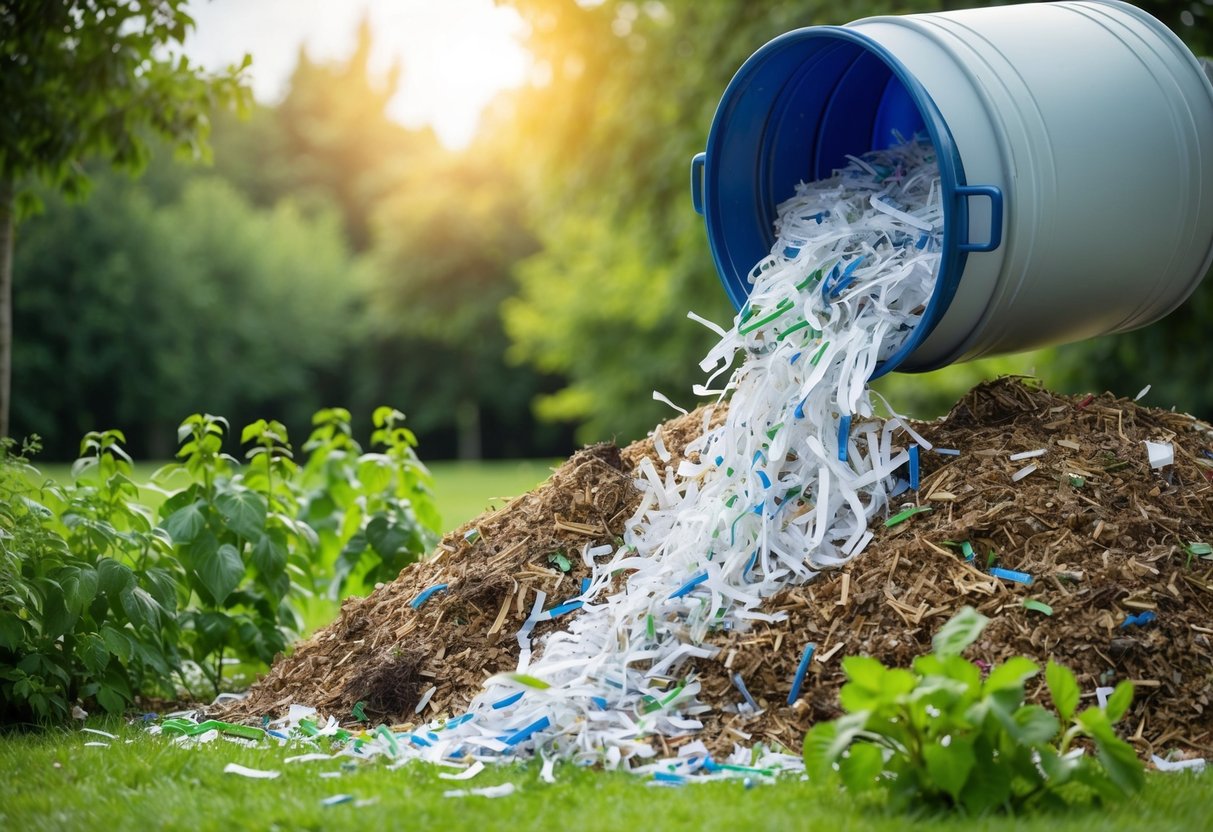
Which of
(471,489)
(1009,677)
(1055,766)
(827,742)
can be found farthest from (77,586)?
(471,489)

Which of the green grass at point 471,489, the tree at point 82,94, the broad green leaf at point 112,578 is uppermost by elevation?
the tree at point 82,94

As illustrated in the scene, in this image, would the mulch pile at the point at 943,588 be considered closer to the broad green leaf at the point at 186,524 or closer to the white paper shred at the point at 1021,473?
the white paper shred at the point at 1021,473

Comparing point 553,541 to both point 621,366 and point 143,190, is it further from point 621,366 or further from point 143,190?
point 143,190

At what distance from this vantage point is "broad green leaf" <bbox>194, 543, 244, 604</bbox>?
4582 mm

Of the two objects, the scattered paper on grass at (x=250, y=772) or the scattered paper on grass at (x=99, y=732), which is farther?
the scattered paper on grass at (x=99, y=732)

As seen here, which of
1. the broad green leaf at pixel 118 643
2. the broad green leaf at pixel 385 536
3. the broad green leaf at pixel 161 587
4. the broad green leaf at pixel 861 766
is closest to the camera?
the broad green leaf at pixel 861 766

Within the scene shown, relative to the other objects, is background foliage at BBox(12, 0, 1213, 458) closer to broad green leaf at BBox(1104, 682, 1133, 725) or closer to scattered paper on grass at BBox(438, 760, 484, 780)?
scattered paper on grass at BBox(438, 760, 484, 780)

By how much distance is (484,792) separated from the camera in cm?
306

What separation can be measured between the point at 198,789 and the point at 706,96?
9.39 metres

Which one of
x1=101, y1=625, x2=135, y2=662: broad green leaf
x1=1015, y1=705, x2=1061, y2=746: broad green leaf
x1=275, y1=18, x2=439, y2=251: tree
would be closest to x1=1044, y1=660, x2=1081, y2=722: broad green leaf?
x1=1015, y1=705, x2=1061, y2=746: broad green leaf

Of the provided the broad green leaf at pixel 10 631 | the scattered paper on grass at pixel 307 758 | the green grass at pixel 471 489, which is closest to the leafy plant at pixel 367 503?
the broad green leaf at pixel 10 631

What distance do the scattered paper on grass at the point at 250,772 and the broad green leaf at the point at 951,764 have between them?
5.72 ft

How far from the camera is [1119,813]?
2.79 meters

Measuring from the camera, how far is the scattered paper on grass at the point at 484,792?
3.03 metres
